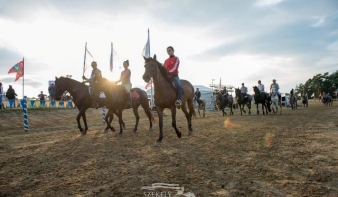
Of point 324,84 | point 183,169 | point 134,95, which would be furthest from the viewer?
point 324,84

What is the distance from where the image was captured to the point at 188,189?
351 centimetres

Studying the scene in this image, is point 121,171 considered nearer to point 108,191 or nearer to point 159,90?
point 108,191

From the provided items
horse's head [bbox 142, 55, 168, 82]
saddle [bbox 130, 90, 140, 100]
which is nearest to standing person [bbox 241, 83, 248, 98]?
saddle [bbox 130, 90, 140, 100]

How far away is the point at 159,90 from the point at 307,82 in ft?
484

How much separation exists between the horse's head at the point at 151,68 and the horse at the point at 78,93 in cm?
389

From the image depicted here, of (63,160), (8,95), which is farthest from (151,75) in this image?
(8,95)

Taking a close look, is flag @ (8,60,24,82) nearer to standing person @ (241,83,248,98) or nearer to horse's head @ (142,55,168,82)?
horse's head @ (142,55,168,82)

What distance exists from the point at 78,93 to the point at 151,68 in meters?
4.93

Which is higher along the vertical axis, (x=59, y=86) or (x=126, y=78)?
(x=126, y=78)

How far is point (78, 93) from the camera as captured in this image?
444 inches

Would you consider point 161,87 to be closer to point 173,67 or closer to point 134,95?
point 173,67

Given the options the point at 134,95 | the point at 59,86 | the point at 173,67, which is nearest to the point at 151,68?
the point at 173,67

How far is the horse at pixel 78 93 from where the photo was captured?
11.1m

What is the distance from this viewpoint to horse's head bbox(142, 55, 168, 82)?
794cm
